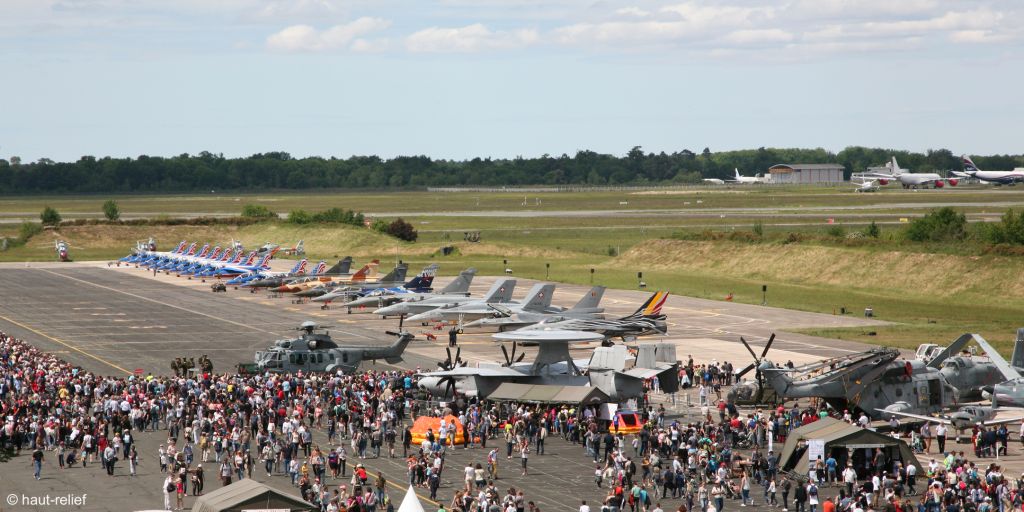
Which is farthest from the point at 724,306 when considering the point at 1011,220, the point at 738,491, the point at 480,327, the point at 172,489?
the point at 172,489

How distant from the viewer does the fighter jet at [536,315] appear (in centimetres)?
7138

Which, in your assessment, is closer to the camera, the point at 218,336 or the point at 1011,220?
the point at 218,336

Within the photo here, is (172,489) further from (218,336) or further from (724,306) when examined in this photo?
(724,306)

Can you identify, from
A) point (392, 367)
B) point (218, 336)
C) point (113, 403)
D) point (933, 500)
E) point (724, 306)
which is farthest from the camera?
point (724, 306)

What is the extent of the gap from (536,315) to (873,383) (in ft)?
93.9

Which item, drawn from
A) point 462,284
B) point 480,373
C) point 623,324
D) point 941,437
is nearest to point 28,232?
point 462,284

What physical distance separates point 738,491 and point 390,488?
10132 millimetres

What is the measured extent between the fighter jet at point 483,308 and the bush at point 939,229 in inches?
1887

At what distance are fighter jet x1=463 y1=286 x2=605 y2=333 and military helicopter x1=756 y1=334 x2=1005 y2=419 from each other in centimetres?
2380

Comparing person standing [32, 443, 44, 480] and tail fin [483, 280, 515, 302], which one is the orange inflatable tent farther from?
tail fin [483, 280, 515, 302]

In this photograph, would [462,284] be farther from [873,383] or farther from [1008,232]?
[1008,232]

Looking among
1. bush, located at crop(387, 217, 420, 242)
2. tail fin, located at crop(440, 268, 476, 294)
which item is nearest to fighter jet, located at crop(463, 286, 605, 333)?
tail fin, located at crop(440, 268, 476, 294)

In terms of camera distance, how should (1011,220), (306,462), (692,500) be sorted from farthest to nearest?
(1011,220) → (306,462) → (692,500)

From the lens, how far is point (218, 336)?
72750mm
